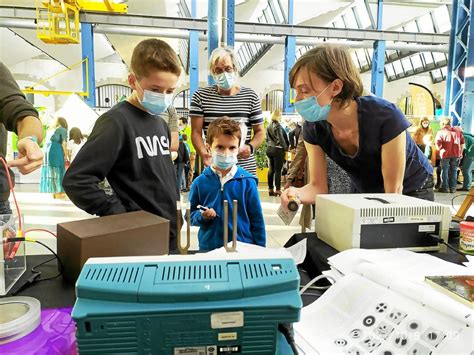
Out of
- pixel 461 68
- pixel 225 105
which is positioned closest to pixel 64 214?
pixel 225 105

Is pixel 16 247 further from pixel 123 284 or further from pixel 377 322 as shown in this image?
pixel 377 322

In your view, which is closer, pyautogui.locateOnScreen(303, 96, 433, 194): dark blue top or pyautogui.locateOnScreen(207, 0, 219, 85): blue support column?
pyautogui.locateOnScreen(303, 96, 433, 194): dark blue top

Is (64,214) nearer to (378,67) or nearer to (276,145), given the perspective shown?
(276,145)

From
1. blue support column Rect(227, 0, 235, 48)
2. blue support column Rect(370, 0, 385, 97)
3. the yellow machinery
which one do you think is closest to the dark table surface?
blue support column Rect(227, 0, 235, 48)

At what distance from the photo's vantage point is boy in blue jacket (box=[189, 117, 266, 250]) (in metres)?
1.58

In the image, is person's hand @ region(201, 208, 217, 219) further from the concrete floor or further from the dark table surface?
the concrete floor

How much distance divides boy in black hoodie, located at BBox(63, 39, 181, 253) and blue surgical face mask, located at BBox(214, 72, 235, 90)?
678 mm

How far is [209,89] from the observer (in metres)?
2.17

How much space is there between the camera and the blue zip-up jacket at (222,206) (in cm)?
158

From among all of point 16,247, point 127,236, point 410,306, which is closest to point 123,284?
point 127,236

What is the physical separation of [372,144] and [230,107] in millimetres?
948

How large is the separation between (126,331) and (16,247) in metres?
0.64

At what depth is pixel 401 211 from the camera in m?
1.06

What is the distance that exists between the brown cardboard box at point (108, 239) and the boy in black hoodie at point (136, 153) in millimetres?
308
